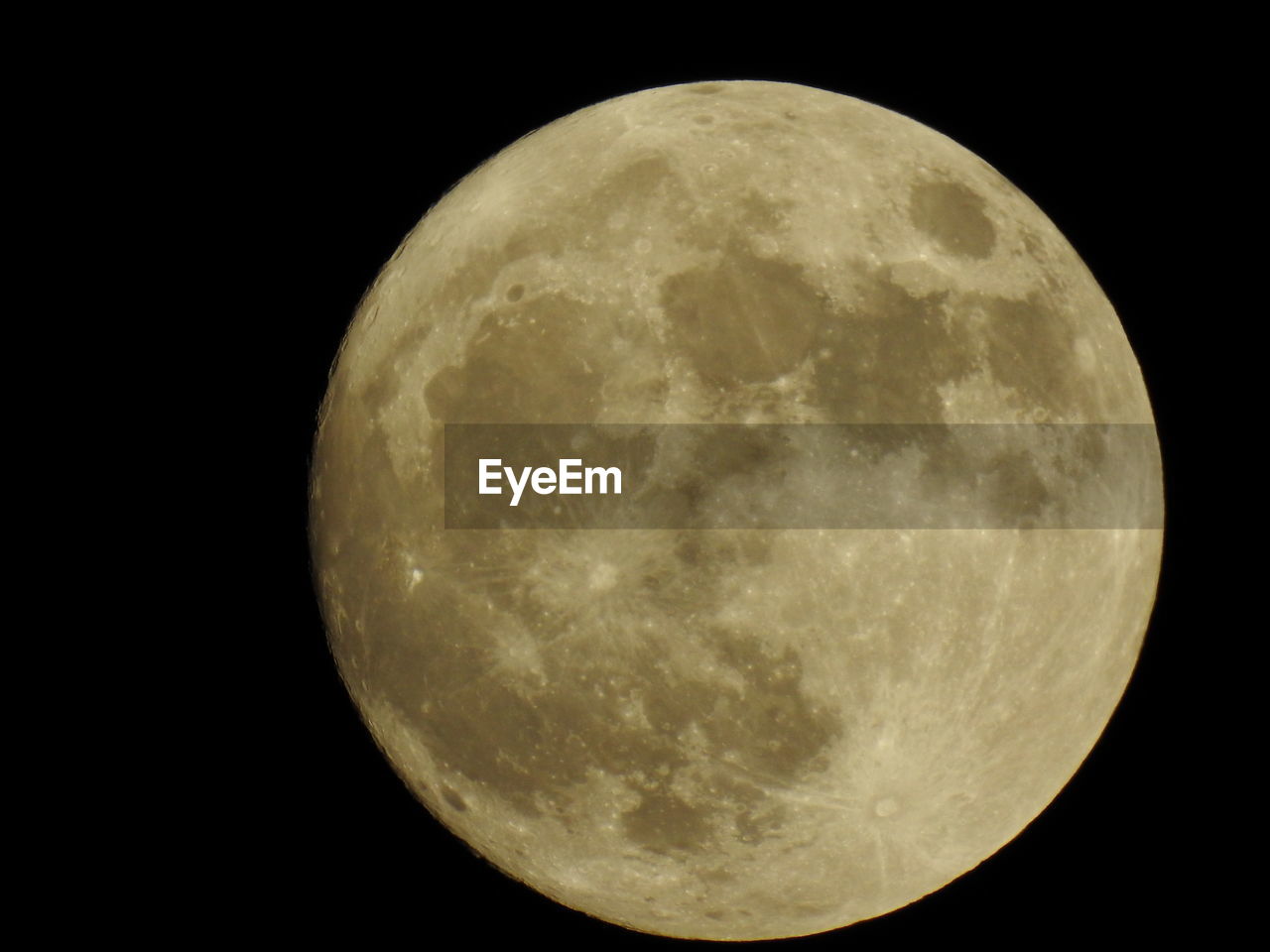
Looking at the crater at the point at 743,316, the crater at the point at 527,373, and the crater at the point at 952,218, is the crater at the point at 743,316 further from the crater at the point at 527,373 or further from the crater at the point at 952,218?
the crater at the point at 952,218

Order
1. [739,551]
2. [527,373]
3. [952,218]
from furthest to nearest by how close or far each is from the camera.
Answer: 1. [952,218]
2. [527,373]
3. [739,551]

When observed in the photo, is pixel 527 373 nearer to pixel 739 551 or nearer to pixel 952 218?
pixel 739 551

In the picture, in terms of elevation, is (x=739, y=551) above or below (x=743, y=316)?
below

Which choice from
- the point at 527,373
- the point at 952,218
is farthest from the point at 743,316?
the point at 952,218

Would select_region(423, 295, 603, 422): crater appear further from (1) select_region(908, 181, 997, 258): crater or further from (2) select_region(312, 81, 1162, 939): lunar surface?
(1) select_region(908, 181, 997, 258): crater

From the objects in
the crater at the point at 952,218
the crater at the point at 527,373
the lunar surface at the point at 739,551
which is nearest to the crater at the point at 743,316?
the lunar surface at the point at 739,551

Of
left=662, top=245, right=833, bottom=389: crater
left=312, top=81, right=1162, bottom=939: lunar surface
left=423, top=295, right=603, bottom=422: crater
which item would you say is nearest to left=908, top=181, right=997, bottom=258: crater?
left=312, top=81, right=1162, bottom=939: lunar surface

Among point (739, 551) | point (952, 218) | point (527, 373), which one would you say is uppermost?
point (952, 218)

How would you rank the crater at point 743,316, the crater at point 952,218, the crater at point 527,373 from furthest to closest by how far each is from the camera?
1. the crater at point 952,218
2. the crater at point 527,373
3. the crater at point 743,316
